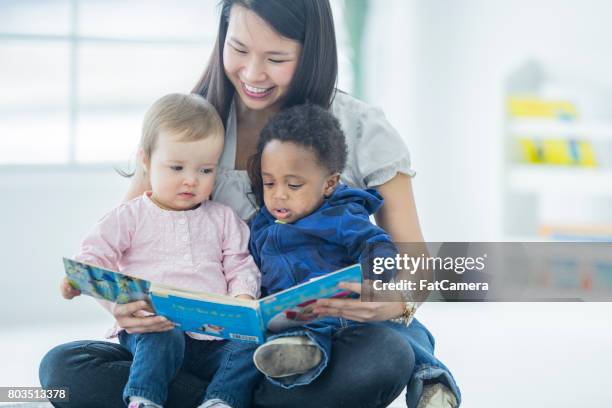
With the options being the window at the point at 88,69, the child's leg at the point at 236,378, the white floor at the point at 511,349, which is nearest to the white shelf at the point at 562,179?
the white floor at the point at 511,349

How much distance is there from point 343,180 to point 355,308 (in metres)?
0.34

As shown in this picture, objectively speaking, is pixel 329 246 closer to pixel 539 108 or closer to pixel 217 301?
pixel 217 301

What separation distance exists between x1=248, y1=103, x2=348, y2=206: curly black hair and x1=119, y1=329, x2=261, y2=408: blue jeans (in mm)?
326

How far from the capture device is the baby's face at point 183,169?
4.08ft

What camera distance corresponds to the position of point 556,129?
295cm

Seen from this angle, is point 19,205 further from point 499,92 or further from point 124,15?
point 499,92

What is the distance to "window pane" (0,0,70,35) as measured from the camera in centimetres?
286

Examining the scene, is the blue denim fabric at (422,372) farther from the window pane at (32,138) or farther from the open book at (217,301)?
the window pane at (32,138)

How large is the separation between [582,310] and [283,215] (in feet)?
6.67

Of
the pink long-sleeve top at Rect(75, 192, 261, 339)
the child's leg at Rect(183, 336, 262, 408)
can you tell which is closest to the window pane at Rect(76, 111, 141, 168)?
the pink long-sleeve top at Rect(75, 192, 261, 339)

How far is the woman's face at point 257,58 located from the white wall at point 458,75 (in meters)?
1.92

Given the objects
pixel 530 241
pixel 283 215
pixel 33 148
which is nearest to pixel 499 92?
pixel 530 241
